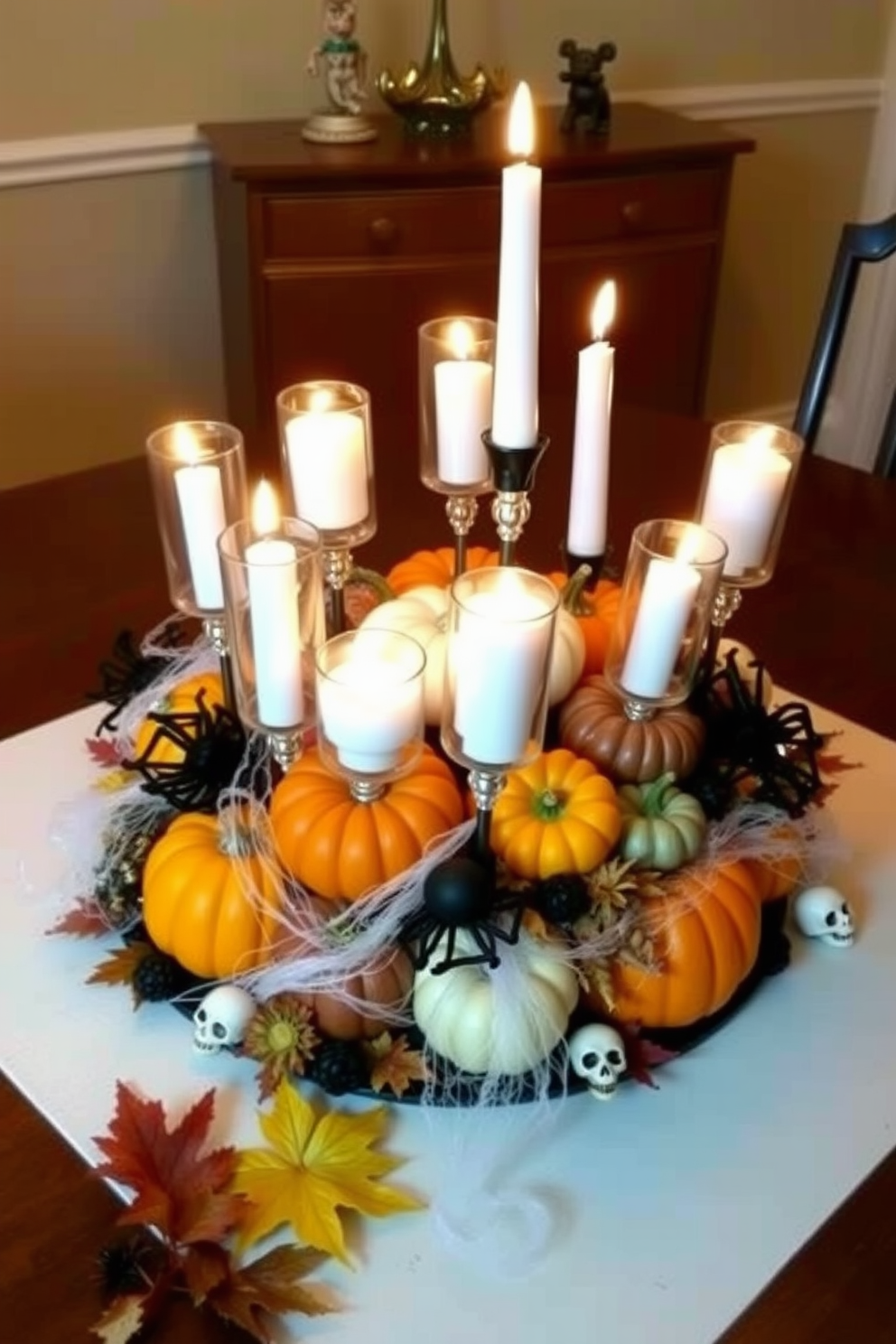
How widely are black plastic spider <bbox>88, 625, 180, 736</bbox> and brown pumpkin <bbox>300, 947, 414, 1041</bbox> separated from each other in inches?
13.3

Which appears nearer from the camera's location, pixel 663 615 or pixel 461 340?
pixel 663 615

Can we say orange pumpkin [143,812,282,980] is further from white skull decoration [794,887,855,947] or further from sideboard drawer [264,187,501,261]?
sideboard drawer [264,187,501,261]

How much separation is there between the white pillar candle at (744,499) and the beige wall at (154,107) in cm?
178

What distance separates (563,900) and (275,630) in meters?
0.23

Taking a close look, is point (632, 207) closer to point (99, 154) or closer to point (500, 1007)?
point (99, 154)

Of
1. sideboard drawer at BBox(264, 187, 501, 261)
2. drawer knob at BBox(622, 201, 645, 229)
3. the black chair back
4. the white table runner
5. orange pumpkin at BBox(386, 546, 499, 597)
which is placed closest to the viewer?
the white table runner

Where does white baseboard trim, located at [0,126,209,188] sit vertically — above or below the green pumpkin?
above

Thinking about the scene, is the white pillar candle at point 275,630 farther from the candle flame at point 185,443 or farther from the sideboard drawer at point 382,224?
the sideboard drawer at point 382,224

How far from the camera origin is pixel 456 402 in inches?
33.6

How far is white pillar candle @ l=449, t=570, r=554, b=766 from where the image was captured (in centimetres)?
63

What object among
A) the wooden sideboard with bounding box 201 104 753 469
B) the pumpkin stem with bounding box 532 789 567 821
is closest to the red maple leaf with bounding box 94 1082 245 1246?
the pumpkin stem with bounding box 532 789 567 821

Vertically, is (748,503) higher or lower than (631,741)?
higher

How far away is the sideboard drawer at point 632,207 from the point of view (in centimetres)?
227

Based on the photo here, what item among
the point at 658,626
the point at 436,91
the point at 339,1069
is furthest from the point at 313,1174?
the point at 436,91
